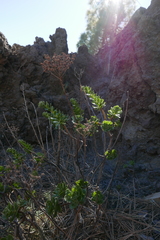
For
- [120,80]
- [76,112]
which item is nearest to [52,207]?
[76,112]

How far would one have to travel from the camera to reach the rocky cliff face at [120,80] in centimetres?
349

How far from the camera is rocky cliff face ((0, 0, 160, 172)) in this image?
3.49 meters

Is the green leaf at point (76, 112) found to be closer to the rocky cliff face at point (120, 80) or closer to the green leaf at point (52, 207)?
the rocky cliff face at point (120, 80)

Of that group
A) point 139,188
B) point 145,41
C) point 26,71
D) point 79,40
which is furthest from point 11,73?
point 79,40

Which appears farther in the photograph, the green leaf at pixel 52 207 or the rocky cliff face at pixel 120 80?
the rocky cliff face at pixel 120 80

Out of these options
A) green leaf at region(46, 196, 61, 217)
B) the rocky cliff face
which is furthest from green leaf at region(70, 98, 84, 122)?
green leaf at region(46, 196, 61, 217)

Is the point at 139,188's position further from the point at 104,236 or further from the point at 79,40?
the point at 79,40

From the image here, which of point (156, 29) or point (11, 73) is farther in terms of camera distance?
point (11, 73)

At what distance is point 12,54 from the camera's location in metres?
4.74

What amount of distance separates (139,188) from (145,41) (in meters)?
2.13

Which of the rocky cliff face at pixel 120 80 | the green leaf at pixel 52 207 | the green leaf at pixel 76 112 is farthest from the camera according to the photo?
the rocky cliff face at pixel 120 80

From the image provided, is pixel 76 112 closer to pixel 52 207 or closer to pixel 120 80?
pixel 52 207

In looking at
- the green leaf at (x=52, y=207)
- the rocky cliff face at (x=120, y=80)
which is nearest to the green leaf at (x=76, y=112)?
the rocky cliff face at (x=120, y=80)

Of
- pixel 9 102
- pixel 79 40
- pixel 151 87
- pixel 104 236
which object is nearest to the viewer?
pixel 104 236
